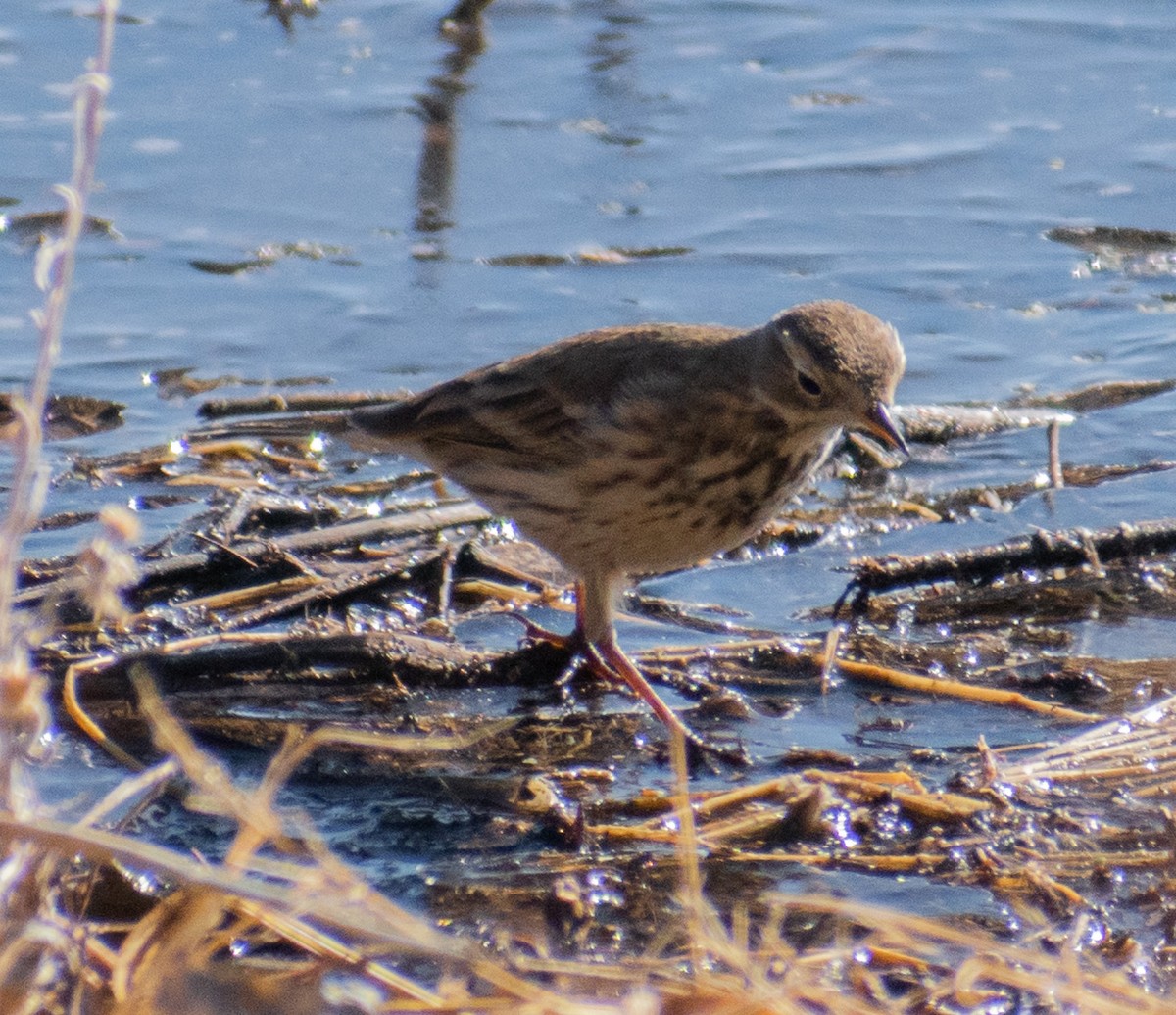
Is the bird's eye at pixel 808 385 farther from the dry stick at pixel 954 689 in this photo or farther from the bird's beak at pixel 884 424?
the dry stick at pixel 954 689

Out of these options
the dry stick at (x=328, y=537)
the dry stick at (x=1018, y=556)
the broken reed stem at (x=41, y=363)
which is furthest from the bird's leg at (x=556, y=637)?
the broken reed stem at (x=41, y=363)

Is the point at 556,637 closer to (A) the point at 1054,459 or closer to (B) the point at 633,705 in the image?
(B) the point at 633,705

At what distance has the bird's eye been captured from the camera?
5.77 metres

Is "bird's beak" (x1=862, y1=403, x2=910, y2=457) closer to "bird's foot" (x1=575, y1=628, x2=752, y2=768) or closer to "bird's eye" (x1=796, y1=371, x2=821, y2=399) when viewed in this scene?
"bird's eye" (x1=796, y1=371, x2=821, y2=399)

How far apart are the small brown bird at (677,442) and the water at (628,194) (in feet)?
1.57

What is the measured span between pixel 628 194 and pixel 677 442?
17.4ft

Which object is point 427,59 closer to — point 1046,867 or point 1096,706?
point 1096,706

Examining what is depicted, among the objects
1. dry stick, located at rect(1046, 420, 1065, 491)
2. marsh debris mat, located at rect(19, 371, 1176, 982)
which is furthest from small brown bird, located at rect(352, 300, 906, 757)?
dry stick, located at rect(1046, 420, 1065, 491)

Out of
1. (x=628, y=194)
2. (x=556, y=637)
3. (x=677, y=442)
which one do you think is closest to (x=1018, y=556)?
(x=677, y=442)

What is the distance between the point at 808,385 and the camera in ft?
19.0

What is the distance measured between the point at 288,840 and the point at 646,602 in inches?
89.0

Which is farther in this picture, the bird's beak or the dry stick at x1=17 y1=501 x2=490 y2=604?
the dry stick at x1=17 y1=501 x2=490 y2=604

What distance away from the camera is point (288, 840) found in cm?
447

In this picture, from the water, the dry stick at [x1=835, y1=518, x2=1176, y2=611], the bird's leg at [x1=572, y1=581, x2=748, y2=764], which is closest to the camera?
the bird's leg at [x1=572, y1=581, x2=748, y2=764]
